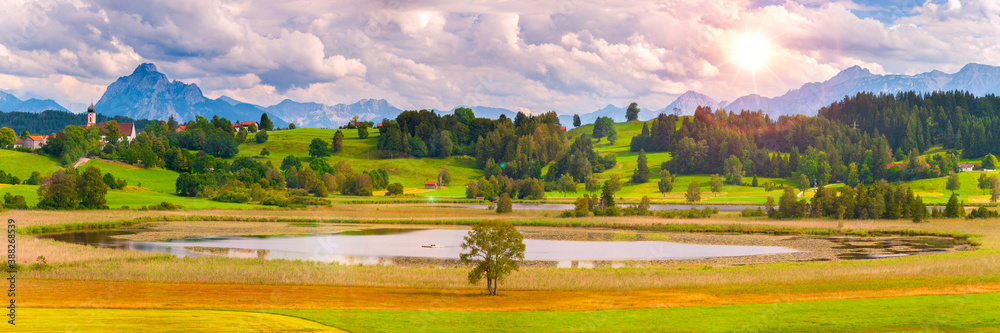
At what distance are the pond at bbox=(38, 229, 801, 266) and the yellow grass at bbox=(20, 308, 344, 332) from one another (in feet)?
75.9

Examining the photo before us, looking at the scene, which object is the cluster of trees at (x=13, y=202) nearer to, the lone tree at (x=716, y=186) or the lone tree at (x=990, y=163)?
the lone tree at (x=716, y=186)

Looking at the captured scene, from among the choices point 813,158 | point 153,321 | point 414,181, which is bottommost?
point 153,321

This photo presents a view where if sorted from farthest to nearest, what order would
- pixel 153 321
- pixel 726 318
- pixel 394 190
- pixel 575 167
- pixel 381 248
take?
pixel 575 167 → pixel 394 190 → pixel 381 248 → pixel 726 318 → pixel 153 321

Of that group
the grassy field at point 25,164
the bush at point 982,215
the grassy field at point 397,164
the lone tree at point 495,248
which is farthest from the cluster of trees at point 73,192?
the bush at point 982,215

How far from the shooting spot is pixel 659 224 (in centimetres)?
7544

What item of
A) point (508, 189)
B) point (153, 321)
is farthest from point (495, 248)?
point (508, 189)

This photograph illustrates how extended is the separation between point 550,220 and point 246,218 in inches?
1588

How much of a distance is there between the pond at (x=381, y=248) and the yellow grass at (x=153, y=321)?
75.9 feet

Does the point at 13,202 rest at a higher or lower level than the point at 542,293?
higher

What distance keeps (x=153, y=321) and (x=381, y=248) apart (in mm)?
34078

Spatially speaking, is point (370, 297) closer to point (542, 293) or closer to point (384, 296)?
point (384, 296)

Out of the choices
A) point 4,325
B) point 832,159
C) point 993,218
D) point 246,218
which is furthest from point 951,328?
point 832,159

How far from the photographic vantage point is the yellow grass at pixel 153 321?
733 inches

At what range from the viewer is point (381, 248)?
54.3 meters
